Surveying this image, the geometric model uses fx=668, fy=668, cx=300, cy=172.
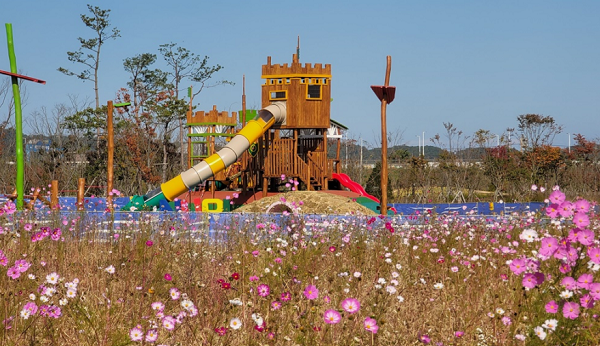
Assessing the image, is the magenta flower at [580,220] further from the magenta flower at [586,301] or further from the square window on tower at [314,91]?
the square window on tower at [314,91]

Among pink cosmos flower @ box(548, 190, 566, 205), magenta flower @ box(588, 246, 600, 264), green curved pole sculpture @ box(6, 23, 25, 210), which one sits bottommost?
magenta flower @ box(588, 246, 600, 264)

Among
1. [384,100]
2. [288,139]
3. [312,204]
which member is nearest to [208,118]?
[288,139]

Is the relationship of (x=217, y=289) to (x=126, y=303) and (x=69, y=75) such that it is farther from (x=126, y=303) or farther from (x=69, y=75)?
(x=69, y=75)

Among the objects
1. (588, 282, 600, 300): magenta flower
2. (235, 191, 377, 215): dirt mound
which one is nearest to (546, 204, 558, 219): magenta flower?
(588, 282, 600, 300): magenta flower

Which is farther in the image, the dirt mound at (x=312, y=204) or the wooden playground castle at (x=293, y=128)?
the wooden playground castle at (x=293, y=128)

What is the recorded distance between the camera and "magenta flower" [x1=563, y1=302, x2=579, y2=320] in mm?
3199

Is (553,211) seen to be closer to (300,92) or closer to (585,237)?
(585,237)

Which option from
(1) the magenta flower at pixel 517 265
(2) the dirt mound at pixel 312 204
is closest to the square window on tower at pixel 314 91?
(2) the dirt mound at pixel 312 204

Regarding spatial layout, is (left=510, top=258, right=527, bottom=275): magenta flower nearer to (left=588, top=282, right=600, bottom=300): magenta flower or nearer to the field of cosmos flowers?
the field of cosmos flowers

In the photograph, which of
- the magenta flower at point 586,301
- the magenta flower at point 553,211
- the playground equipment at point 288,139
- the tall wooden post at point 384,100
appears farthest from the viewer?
the playground equipment at point 288,139

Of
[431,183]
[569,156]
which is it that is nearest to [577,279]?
[431,183]

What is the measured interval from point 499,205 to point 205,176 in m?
8.09

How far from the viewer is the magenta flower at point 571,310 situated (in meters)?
3.20

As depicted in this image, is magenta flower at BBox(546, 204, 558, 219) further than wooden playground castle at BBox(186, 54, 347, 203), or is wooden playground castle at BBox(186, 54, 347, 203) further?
wooden playground castle at BBox(186, 54, 347, 203)
